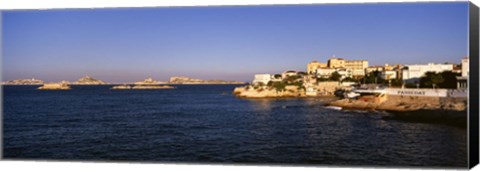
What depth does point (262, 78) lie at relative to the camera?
28.4ft

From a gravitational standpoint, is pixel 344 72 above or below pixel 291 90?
above

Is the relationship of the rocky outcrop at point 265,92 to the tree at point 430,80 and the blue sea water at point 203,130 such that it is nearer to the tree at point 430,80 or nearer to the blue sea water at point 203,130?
the blue sea water at point 203,130

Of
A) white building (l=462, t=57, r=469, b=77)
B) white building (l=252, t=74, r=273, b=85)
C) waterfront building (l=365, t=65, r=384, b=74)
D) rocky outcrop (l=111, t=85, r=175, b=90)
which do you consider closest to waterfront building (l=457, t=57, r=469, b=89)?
white building (l=462, t=57, r=469, b=77)

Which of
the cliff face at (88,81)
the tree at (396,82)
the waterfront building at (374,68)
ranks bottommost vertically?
the tree at (396,82)

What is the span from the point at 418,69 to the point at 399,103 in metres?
0.65

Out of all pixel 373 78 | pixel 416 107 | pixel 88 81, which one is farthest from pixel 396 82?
pixel 88 81

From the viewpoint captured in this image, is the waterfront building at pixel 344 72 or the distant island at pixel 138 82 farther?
the distant island at pixel 138 82

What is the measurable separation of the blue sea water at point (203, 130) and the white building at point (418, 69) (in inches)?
20.0

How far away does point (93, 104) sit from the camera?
362 inches

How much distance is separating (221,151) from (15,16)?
270cm

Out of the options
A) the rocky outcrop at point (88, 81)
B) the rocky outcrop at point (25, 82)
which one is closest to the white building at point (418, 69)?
the rocky outcrop at point (88, 81)

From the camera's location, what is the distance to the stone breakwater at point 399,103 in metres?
7.91

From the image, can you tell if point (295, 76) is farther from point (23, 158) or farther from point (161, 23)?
point (23, 158)

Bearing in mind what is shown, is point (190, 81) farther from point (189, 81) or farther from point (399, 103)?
point (399, 103)
